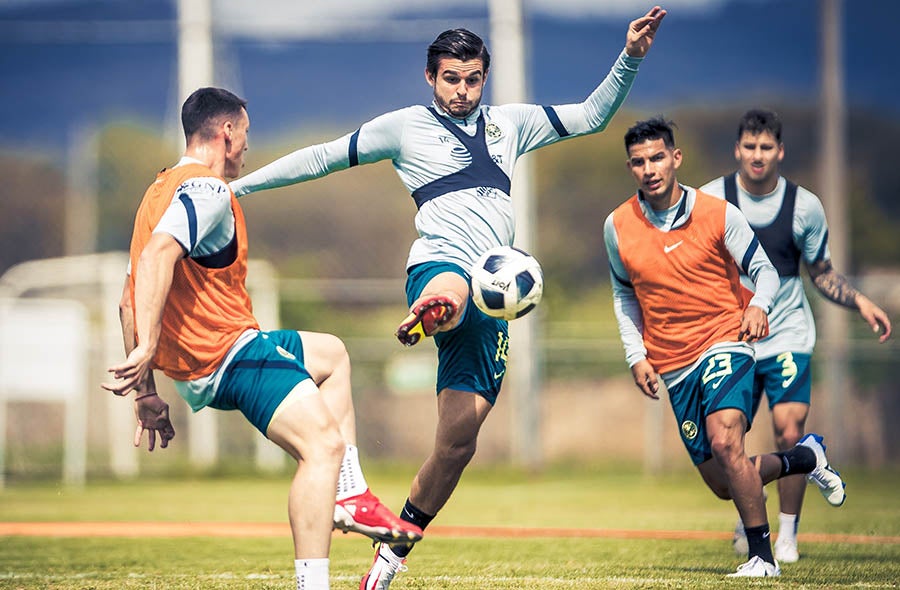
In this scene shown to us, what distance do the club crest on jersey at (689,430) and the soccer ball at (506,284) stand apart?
1.45m

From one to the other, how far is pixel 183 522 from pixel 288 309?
8.83 metres

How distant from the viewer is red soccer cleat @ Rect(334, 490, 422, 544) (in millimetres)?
Result: 4676

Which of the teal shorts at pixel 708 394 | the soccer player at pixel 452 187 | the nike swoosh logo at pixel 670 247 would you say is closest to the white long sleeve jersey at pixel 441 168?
the soccer player at pixel 452 187

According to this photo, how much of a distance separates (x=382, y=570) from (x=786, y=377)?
2966mm

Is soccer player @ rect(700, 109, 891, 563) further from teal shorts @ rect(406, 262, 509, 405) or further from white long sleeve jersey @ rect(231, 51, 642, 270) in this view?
teal shorts @ rect(406, 262, 509, 405)

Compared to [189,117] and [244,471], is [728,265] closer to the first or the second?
[189,117]

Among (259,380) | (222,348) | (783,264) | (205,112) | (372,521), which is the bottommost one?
(372,521)

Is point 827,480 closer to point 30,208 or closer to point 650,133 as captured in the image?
point 650,133

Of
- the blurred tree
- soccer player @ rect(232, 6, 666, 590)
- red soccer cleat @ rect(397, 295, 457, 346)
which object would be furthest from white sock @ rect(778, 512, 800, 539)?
the blurred tree

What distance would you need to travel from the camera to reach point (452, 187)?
5.80m

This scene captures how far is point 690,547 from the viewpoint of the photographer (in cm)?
777

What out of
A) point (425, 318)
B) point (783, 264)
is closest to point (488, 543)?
point (783, 264)

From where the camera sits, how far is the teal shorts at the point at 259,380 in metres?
4.70

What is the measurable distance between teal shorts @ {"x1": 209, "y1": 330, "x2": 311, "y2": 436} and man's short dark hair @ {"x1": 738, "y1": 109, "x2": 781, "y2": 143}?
146 inches
